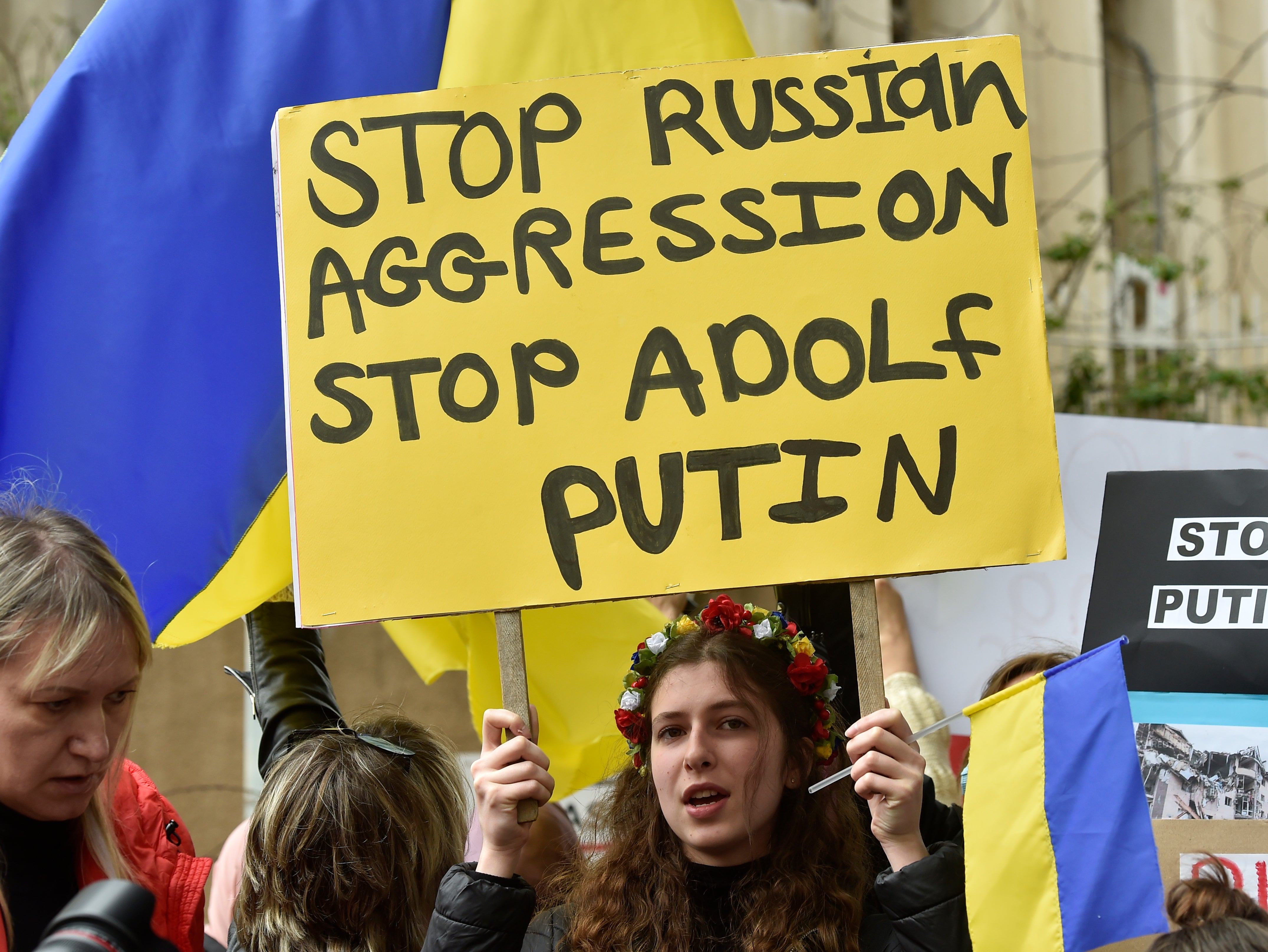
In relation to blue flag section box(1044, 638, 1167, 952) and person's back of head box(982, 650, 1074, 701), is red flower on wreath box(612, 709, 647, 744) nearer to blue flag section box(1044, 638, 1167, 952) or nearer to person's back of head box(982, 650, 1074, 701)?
blue flag section box(1044, 638, 1167, 952)

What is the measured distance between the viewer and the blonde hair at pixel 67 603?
1606mm

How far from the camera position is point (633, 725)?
218 centimetres

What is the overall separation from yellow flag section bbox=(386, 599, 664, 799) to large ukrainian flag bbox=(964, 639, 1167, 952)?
1.12 meters

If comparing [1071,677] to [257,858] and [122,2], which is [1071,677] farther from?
[122,2]

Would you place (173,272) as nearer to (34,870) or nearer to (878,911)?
(34,870)

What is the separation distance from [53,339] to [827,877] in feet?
5.71

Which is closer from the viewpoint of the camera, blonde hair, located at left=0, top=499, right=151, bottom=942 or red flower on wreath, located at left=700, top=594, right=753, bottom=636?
blonde hair, located at left=0, top=499, right=151, bottom=942

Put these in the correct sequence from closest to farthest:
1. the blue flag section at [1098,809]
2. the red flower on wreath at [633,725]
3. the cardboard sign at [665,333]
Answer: the blue flag section at [1098,809], the cardboard sign at [665,333], the red flower on wreath at [633,725]

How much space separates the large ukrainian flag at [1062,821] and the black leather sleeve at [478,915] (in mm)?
667

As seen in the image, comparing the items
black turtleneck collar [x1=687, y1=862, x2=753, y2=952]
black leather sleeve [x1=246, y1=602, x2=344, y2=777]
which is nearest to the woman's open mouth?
black turtleneck collar [x1=687, y1=862, x2=753, y2=952]

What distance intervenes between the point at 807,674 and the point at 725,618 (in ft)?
0.58

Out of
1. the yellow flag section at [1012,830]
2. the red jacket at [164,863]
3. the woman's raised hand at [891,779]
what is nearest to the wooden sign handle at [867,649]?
the woman's raised hand at [891,779]

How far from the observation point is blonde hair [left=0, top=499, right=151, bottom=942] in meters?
1.61

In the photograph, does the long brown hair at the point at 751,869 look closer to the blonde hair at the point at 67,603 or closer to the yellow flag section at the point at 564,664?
the yellow flag section at the point at 564,664
